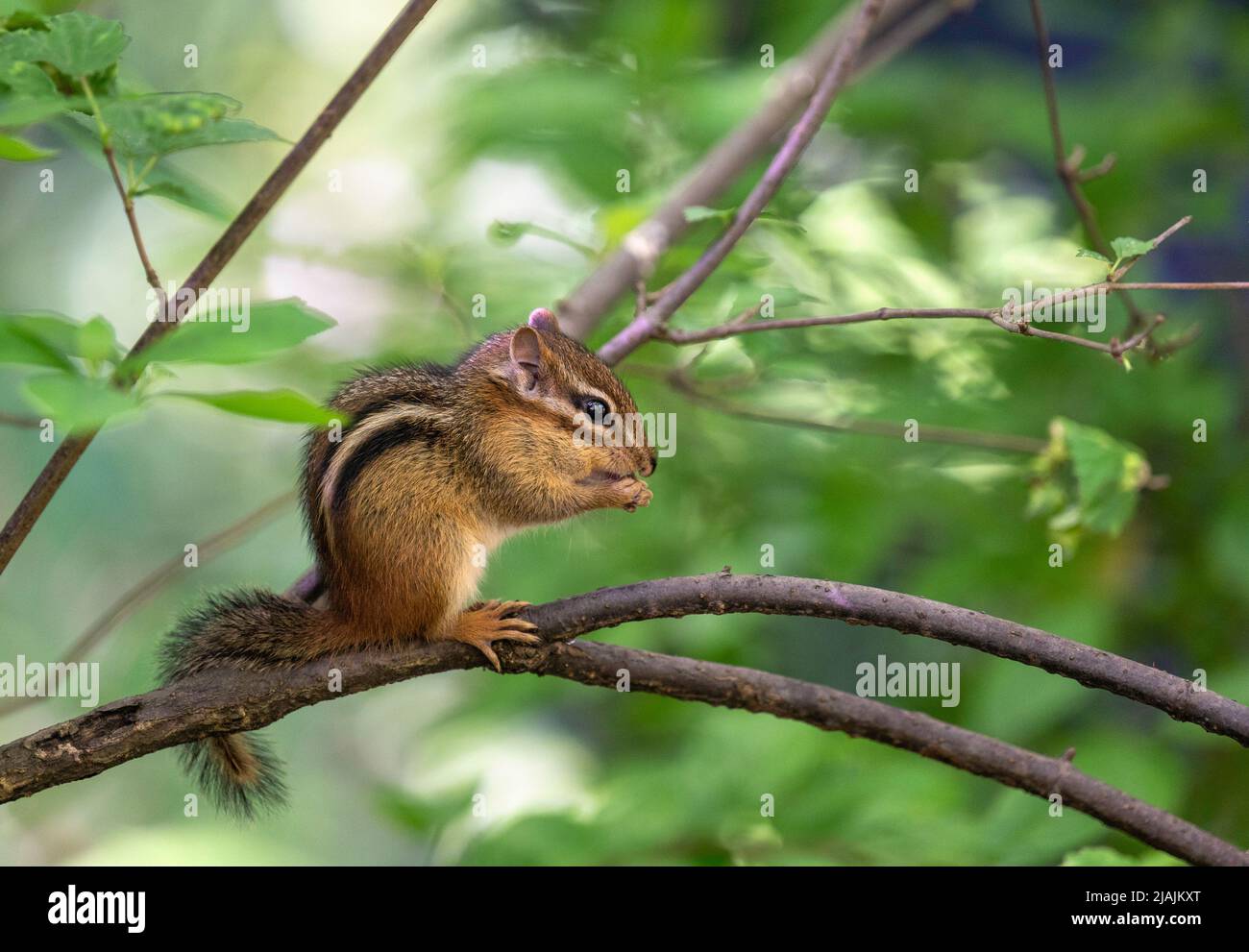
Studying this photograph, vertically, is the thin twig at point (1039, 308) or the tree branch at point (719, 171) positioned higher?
the tree branch at point (719, 171)

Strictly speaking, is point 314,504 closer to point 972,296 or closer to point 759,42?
point 972,296

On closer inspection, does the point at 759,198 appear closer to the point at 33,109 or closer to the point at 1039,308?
the point at 1039,308

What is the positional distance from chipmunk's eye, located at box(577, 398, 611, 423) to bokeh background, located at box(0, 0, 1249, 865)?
0.25m

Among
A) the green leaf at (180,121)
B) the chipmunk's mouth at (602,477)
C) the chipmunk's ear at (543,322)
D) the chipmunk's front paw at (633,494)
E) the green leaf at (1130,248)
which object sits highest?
the green leaf at (180,121)

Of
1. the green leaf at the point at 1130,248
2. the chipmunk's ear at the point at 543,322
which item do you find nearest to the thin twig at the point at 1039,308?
the green leaf at the point at 1130,248

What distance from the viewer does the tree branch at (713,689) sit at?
1752mm

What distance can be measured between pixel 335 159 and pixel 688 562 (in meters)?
3.57

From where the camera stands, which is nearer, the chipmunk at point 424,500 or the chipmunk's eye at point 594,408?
the chipmunk at point 424,500

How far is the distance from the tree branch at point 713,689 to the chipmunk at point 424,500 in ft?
0.48

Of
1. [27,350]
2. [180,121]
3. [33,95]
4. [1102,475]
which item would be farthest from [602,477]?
[27,350]

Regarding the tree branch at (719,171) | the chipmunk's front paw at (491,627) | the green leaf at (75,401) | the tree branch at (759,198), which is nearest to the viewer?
the green leaf at (75,401)

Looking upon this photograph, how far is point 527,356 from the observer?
2.80 meters

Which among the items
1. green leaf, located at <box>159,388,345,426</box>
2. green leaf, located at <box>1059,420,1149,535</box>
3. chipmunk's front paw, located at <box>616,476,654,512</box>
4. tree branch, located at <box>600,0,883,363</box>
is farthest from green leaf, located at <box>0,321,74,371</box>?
green leaf, located at <box>1059,420,1149,535</box>

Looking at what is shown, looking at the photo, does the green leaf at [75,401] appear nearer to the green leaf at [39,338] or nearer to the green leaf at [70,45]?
the green leaf at [39,338]
